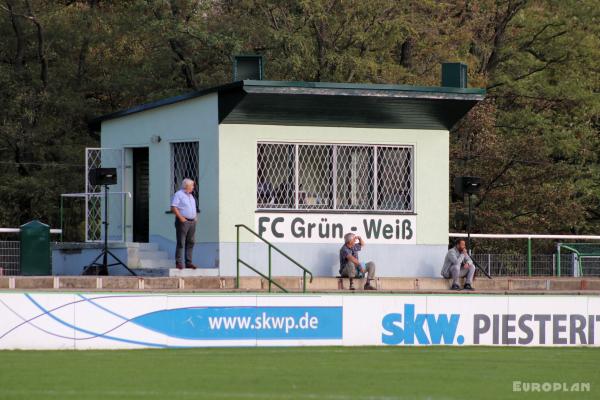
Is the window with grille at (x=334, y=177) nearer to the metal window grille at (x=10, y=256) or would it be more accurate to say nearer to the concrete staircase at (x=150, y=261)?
the concrete staircase at (x=150, y=261)

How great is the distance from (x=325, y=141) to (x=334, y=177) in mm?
688

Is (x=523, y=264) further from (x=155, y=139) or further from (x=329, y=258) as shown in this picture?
(x=155, y=139)

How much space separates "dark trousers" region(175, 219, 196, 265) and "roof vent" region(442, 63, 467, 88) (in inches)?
228

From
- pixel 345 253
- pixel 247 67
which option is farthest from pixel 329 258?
pixel 247 67

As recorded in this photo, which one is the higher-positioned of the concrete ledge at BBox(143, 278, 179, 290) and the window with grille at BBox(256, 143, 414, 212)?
the window with grille at BBox(256, 143, 414, 212)

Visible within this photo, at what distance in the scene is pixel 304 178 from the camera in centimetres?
2431

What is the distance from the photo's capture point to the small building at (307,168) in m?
23.5

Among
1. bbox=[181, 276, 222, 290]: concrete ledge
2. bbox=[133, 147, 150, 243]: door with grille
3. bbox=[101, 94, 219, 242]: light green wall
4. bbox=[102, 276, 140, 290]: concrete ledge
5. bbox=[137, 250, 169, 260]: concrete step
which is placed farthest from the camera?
bbox=[133, 147, 150, 243]: door with grille

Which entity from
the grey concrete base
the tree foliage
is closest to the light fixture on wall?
the grey concrete base

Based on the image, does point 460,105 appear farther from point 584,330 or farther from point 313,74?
point 313,74

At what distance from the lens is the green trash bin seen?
25.1m

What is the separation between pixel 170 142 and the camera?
24.8m

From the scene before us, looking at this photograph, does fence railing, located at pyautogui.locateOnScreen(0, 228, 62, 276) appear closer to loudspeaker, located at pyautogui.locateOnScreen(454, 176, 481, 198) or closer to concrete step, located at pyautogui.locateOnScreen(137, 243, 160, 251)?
concrete step, located at pyautogui.locateOnScreen(137, 243, 160, 251)

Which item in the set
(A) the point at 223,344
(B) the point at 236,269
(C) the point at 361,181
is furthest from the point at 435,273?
(A) the point at 223,344
